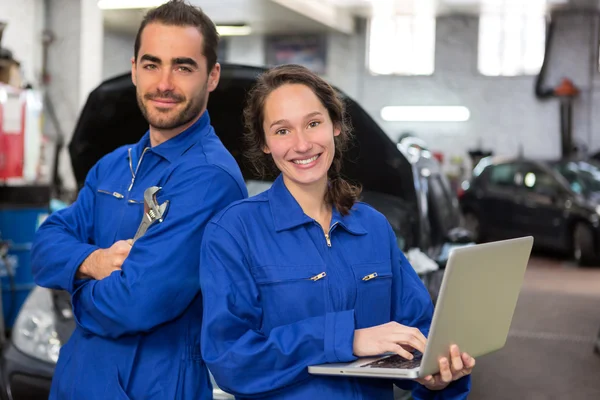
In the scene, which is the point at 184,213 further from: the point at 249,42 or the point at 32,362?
the point at 249,42

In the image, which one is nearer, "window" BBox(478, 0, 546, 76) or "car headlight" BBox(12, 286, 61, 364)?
"car headlight" BBox(12, 286, 61, 364)

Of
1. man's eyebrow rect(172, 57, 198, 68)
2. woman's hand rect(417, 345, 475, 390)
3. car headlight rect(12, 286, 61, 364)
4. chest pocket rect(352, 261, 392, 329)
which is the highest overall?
man's eyebrow rect(172, 57, 198, 68)

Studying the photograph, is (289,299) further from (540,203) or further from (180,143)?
(540,203)

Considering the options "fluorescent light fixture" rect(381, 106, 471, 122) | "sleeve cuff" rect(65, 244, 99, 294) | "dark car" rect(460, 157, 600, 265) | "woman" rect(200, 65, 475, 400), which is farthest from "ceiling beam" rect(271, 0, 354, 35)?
"woman" rect(200, 65, 475, 400)

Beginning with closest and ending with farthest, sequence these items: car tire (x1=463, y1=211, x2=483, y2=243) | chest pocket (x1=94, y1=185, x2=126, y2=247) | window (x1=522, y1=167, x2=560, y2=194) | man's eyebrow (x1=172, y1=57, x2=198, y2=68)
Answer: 1. man's eyebrow (x1=172, y1=57, x2=198, y2=68)
2. chest pocket (x1=94, y1=185, x2=126, y2=247)
3. window (x1=522, y1=167, x2=560, y2=194)
4. car tire (x1=463, y1=211, x2=483, y2=243)

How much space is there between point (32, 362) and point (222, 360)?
7.12 ft

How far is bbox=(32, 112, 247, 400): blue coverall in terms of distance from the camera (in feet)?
7.17

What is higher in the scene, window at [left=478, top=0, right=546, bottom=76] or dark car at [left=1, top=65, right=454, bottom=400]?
window at [left=478, top=0, right=546, bottom=76]

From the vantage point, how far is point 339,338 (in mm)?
1967

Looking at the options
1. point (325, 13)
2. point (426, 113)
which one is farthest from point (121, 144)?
point (426, 113)

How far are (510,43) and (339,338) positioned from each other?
21.3 m

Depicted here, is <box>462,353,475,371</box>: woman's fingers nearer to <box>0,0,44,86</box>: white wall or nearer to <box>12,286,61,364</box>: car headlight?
<box>12,286,61,364</box>: car headlight

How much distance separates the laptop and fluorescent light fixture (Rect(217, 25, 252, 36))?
1944 cm

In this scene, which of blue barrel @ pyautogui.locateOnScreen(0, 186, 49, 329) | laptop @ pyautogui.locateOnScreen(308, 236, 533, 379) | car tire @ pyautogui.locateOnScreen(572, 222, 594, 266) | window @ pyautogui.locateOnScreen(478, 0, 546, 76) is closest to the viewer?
laptop @ pyautogui.locateOnScreen(308, 236, 533, 379)
